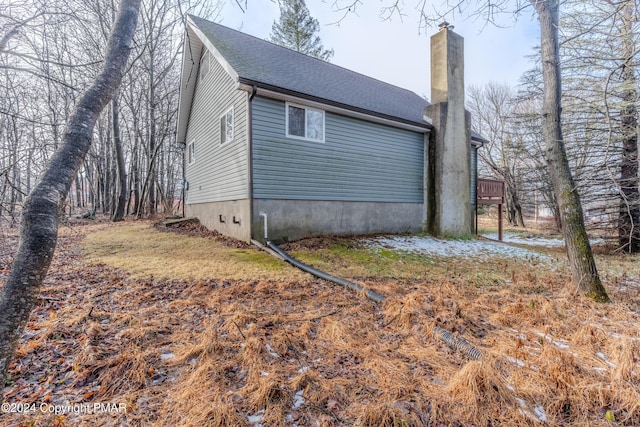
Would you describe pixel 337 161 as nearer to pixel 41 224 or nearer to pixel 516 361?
pixel 516 361

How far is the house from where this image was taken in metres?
7.66

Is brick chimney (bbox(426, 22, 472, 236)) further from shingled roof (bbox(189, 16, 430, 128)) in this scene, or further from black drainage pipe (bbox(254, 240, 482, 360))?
black drainage pipe (bbox(254, 240, 482, 360))

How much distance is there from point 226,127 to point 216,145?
1062 mm

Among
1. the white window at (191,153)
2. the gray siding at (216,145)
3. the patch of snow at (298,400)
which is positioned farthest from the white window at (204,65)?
the patch of snow at (298,400)

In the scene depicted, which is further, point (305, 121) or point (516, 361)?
point (305, 121)

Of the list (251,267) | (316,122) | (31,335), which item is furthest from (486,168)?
(31,335)

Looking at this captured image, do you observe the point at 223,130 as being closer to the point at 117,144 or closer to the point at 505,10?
the point at 505,10

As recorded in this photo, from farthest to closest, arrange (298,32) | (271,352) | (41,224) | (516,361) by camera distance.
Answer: (298,32)
(271,352)
(516,361)
(41,224)

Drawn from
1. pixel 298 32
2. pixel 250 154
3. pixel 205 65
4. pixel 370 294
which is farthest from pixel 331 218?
pixel 298 32

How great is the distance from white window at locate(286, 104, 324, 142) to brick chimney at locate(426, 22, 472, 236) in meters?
4.64

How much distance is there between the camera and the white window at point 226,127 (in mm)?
8618

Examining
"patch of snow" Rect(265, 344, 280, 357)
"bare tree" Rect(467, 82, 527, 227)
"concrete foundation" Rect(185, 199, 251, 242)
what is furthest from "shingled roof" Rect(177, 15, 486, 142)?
"bare tree" Rect(467, 82, 527, 227)

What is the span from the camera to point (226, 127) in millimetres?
9062

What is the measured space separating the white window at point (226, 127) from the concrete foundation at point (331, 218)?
268 cm
